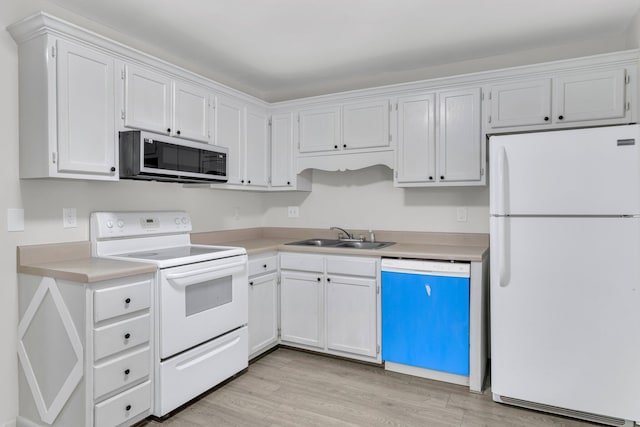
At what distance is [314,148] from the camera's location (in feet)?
11.8

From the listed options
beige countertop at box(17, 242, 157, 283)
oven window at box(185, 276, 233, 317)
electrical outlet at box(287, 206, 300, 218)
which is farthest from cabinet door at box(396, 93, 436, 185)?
beige countertop at box(17, 242, 157, 283)

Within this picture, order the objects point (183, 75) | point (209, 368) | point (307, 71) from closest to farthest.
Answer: point (209, 368) < point (183, 75) < point (307, 71)

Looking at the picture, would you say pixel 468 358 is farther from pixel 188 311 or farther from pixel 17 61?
pixel 17 61

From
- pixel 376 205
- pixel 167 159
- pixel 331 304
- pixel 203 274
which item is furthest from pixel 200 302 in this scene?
pixel 376 205

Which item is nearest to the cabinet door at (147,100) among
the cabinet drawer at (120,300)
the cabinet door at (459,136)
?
the cabinet drawer at (120,300)

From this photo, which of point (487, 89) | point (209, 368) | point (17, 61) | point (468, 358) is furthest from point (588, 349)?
point (17, 61)

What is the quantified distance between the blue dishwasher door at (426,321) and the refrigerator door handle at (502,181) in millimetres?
571

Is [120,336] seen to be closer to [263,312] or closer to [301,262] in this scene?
[263,312]

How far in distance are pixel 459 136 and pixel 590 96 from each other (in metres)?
0.86

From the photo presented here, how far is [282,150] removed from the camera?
3762 mm

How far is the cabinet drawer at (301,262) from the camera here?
10.5 ft

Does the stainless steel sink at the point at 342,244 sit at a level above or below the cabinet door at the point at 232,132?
below

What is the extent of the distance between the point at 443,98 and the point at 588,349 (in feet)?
6.38

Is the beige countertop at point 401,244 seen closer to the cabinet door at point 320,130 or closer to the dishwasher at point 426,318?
the dishwasher at point 426,318
